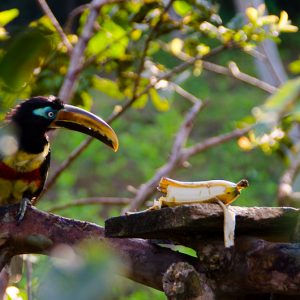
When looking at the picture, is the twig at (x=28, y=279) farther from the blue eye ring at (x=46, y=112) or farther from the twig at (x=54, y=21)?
the twig at (x=54, y=21)

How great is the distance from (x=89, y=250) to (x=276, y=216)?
0.88 metres

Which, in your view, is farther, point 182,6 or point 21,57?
point 182,6

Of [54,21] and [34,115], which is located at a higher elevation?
[54,21]

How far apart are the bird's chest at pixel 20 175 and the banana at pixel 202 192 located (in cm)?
89

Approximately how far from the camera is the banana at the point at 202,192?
131 centimetres

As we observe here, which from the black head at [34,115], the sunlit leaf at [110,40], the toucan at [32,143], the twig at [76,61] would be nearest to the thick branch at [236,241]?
the toucan at [32,143]

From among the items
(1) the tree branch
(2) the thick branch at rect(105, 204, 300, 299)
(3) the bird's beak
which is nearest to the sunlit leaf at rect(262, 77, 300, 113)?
(2) the thick branch at rect(105, 204, 300, 299)

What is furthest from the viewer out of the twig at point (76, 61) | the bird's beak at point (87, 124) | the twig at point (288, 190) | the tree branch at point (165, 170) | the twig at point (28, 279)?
the tree branch at point (165, 170)

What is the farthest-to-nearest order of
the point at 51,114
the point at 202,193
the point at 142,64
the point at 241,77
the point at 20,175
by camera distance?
the point at 241,77 → the point at 142,64 → the point at 20,175 → the point at 51,114 → the point at 202,193

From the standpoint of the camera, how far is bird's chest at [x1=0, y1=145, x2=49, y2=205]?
2.17m

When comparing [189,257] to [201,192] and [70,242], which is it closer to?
[201,192]

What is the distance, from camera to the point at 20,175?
221 centimetres

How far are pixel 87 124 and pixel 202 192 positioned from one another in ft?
2.02

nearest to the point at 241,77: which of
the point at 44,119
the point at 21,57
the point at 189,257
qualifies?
the point at 44,119
